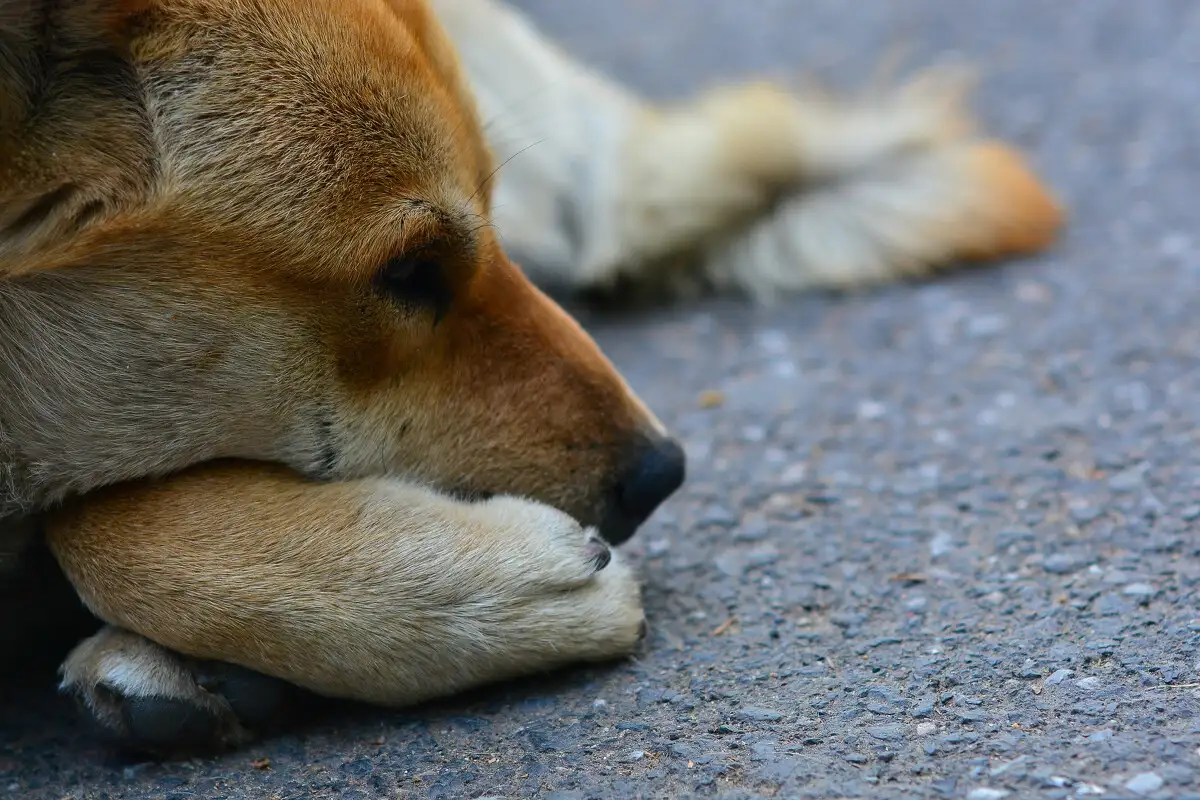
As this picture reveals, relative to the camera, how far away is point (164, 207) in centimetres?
204

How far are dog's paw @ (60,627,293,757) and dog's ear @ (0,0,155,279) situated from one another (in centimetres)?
63

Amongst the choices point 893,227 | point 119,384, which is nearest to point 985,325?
point 893,227

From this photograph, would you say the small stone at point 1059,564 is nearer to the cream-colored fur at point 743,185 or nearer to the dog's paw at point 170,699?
the dog's paw at point 170,699

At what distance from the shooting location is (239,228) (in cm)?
207

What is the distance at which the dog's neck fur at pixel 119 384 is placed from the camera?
2051 millimetres

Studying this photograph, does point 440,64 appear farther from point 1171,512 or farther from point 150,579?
point 1171,512

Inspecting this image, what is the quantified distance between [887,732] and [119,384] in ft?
4.21

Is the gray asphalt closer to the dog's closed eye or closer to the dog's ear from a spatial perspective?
the dog's closed eye

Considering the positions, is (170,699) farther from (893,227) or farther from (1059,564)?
(893,227)

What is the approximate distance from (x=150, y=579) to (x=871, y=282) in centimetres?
254

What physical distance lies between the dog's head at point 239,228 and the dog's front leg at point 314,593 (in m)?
0.08

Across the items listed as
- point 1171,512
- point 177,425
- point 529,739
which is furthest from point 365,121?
point 1171,512

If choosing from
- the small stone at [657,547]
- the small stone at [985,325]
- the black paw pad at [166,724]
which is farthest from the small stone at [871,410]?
the black paw pad at [166,724]

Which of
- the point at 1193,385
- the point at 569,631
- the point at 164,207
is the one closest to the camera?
the point at 164,207
